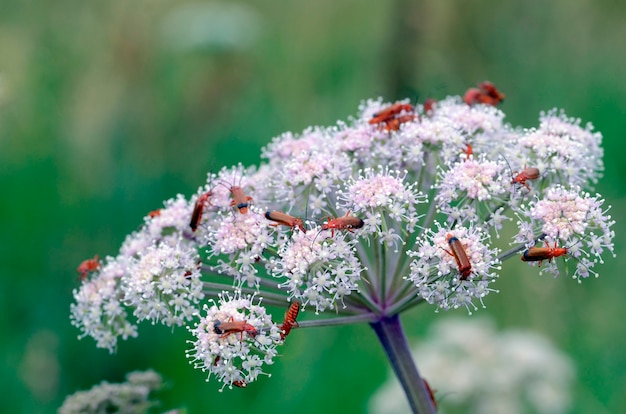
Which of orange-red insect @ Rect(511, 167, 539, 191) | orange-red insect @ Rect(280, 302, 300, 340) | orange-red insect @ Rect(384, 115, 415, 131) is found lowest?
orange-red insect @ Rect(280, 302, 300, 340)

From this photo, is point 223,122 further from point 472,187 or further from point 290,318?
point 290,318

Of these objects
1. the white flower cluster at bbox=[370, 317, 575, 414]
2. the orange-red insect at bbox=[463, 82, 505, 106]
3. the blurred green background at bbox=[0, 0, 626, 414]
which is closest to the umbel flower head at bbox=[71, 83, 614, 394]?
the orange-red insect at bbox=[463, 82, 505, 106]

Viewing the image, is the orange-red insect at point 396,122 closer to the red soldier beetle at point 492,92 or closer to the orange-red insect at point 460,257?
the red soldier beetle at point 492,92

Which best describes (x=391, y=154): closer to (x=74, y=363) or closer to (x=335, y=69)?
(x=74, y=363)

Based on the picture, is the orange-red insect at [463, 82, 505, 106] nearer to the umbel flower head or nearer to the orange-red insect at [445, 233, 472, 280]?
the umbel flower head

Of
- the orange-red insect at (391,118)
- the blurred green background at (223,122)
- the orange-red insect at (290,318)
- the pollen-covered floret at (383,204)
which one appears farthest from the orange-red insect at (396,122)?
the blurred green background at (223,122)

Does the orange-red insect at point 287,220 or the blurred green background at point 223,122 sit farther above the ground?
the blurred green background at point 223,122

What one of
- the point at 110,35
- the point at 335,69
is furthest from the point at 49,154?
the point at 335,69
